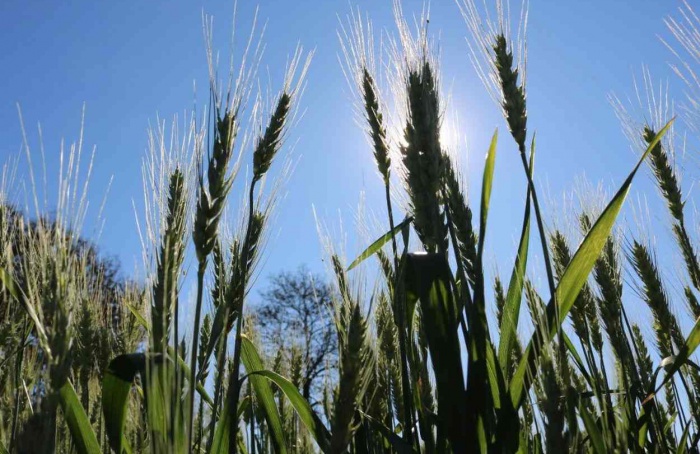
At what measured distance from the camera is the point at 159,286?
161 centimetres

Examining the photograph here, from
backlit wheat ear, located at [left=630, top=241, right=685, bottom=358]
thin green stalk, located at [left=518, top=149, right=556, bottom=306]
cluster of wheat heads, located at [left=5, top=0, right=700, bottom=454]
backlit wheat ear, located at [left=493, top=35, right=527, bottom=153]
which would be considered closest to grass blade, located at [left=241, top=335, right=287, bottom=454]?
cluster of wheat heads, located at [left=5, top=0, right=700, bottom=454]

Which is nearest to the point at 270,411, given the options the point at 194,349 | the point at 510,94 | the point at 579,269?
the point at 194,349

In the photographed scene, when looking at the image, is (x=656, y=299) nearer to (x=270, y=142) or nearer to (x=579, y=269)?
(x=579, y=269)

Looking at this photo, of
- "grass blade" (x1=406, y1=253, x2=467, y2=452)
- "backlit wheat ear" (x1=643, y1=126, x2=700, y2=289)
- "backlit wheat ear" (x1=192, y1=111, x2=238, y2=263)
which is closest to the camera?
"grass blade" (x1=406, y1=253, x2=467, y2=452)

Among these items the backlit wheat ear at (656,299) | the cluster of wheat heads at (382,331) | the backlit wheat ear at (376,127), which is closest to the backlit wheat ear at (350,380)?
the cluster of wheat heads at (382,331)

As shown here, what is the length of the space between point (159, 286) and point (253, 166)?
0.62 m

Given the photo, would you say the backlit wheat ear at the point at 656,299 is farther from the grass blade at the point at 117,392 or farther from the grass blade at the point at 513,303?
the grass blade at the point at 117,392

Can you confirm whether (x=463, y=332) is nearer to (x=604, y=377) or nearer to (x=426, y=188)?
(x=426, y=188)

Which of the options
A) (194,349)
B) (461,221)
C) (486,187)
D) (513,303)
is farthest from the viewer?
(461,221)

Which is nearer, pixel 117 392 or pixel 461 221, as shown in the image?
pixel 117 392

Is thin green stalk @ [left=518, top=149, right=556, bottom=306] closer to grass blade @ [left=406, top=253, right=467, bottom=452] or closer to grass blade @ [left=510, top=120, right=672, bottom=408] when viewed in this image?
grass blade @ [left=510, top=120, right=672, bottom=408]

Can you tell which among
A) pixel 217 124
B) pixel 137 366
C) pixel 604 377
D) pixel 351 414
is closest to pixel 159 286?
pixel 137 366

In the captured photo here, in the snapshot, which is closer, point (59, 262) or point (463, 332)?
point (59, 262)

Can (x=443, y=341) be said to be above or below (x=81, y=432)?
above
